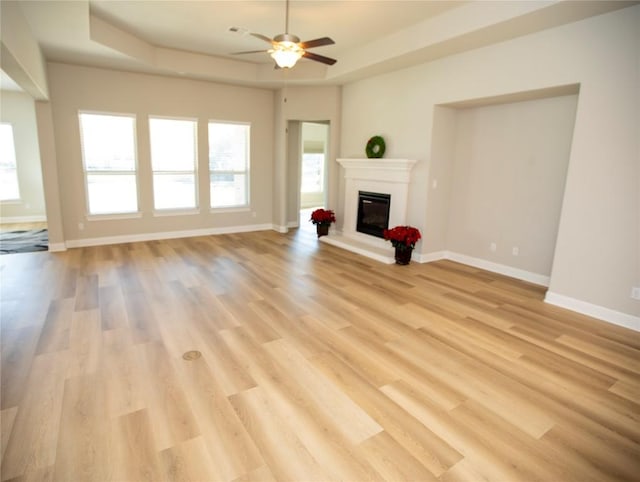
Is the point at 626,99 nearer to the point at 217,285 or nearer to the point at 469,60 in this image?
the point at 469,60

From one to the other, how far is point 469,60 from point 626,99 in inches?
75.5

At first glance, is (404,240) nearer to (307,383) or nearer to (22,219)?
(307,383)

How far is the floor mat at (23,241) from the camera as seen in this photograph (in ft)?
19.7

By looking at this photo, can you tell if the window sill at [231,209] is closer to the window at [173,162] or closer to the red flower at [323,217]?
the window at [173,162]

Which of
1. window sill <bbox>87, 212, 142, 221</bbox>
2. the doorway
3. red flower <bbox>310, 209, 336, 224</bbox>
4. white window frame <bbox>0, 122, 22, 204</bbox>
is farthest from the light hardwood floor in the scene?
the doorway

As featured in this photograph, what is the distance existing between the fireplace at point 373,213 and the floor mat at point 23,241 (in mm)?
5355

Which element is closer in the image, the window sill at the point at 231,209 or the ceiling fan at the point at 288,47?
the ceiling fan at the point at 288,47

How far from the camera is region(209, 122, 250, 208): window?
7.44 meters

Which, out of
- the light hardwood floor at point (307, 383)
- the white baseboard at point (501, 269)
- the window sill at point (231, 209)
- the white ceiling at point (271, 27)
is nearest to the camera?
the light hardwood floor at point (307, 383)

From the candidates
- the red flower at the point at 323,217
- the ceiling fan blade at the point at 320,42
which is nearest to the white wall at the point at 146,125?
the red flower at the point at 323,217

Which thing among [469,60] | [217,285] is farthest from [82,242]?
[469,60]

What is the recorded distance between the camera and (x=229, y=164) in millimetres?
7676

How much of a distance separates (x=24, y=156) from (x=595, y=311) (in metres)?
10.7

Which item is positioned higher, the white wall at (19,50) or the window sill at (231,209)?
the white wall at (19,50)
